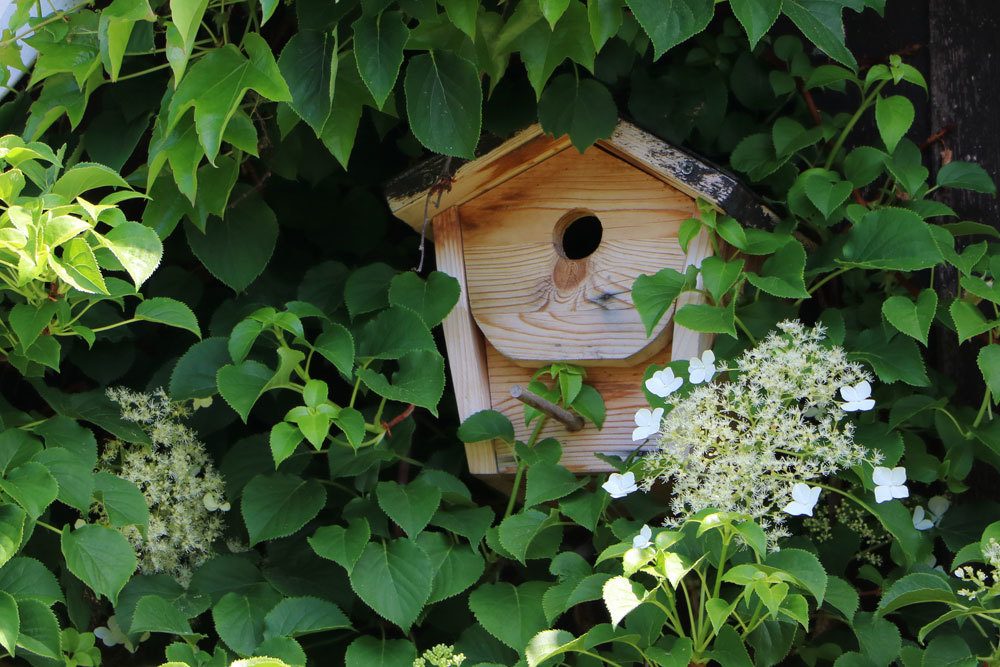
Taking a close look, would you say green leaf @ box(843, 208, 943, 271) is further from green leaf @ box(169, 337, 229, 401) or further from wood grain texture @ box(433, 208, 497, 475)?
green leaf @ box(169, 337, 229, 401)

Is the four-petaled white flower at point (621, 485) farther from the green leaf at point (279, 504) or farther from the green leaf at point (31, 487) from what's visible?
the green leaf at point (31, 487)

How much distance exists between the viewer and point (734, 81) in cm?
198

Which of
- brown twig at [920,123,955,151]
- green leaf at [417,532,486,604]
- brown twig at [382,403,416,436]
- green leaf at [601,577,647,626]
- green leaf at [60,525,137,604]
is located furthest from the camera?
brown twig at [920,123,955,151]

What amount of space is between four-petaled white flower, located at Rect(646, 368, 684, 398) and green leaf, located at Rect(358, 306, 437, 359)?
31 centimetres

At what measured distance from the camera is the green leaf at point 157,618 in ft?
5.21

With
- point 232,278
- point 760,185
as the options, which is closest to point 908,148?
point 760,185

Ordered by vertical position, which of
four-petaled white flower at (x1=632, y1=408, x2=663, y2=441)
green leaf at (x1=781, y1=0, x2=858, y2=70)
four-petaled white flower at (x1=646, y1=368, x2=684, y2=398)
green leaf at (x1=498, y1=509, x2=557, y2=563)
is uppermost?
green leaf at (x1=781, y1=0, x2=858, y2=70)

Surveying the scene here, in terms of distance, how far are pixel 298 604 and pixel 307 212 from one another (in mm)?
741

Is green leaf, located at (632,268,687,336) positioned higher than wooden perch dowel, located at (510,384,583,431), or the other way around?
green leaf, located at (632,268,687,336)

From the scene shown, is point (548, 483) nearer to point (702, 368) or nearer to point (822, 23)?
point (702, 368)

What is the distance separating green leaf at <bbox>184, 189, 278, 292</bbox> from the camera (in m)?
1.84

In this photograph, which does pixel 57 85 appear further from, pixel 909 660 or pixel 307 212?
pixel 909 660

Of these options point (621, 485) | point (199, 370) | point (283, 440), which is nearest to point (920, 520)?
point (621, 485)

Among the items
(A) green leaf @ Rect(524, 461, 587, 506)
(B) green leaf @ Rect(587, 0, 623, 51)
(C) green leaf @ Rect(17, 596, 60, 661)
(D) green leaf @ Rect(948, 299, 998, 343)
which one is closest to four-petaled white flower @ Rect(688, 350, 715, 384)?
(A) green leaf @ Rect(524, 461, 587, 506)
